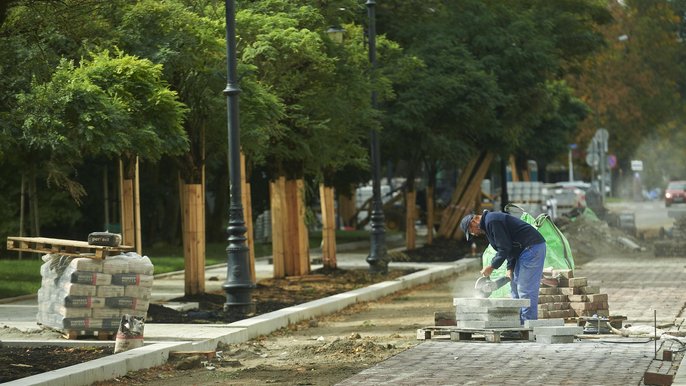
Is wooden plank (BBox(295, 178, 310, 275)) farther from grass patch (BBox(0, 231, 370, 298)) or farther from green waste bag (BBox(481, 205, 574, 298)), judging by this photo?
green waste bag (BBox(481, 205, 574, 298))

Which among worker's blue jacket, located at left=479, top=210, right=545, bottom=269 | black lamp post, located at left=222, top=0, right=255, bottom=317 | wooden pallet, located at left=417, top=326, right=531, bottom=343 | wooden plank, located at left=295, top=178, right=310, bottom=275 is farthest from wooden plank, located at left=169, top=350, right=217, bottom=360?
wooden plank, located at left=295, top=178, right=310, bottom=275

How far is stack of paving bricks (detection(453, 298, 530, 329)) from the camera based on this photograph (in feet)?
53.2

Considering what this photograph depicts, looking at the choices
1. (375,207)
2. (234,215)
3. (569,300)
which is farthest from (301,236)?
(569,300)

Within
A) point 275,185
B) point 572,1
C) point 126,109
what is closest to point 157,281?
point 275,185

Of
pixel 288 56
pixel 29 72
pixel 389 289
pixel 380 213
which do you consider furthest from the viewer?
pixel 380 213

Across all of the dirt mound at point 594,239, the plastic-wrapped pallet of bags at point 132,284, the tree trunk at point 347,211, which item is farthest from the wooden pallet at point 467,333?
the tree trunk at point 347,211

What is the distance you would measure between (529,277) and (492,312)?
3.39 feet

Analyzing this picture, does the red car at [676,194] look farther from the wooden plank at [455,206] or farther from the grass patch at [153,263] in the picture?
the wooden plank at [455,206]

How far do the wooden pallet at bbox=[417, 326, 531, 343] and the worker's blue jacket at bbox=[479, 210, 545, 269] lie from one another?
927 millimetres

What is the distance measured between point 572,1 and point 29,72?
27089 mm

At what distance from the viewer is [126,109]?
1866 cm

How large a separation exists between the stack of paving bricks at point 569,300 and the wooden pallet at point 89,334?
5.31m

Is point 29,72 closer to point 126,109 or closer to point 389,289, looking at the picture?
point 126,109

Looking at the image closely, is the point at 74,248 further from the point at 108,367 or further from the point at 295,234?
the point at 295,234
